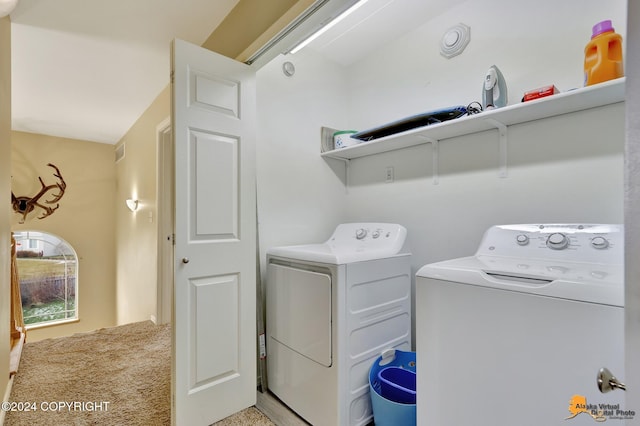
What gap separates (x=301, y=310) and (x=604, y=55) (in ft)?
6.28

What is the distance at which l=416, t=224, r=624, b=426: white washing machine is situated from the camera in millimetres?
821

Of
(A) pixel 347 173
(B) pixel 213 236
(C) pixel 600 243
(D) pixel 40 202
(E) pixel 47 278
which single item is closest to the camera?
A: (C) pixel 600 243

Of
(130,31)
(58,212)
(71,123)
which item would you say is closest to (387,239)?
(130,31)

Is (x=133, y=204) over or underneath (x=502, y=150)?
underneath

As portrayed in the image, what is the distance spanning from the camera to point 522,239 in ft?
4.56

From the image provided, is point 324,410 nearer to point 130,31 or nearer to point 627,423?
point 627,423

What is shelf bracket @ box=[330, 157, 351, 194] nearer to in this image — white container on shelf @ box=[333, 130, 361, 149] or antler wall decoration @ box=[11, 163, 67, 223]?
white container on shelf @ box=[333, 130, 361, 149]

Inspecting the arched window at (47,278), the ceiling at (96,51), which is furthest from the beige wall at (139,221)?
the arched window at (47,278)

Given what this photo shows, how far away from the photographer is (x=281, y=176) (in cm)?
Result: 226

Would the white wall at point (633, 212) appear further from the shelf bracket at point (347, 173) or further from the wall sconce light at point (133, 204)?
the wall sconce light at point (133, 204)

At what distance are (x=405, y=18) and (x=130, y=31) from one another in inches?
79.1

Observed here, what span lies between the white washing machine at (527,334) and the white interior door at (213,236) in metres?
1.09

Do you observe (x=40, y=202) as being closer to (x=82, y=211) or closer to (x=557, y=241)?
(x=82, y=211)

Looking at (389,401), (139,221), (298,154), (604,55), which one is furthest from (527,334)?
(139,221)
